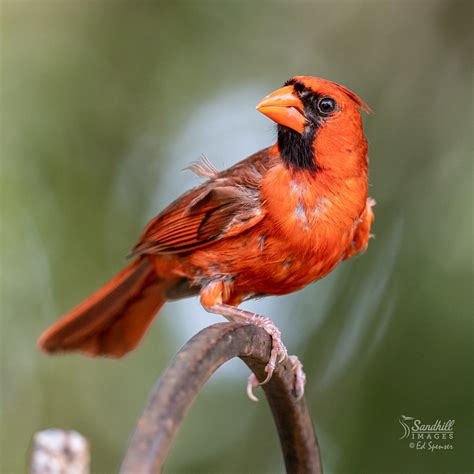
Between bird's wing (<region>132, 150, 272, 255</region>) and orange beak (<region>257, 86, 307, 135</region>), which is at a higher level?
orange beak (<region>257, 86, 307, 135</region>)

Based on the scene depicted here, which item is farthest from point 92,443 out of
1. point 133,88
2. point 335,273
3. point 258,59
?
point 258,59

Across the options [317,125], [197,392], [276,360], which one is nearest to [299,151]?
[317,125]

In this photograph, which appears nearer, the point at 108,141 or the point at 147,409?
the point at 147,409

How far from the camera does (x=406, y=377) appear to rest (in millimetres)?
3070

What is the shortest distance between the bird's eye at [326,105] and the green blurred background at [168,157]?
731 mm

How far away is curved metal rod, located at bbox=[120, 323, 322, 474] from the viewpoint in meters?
1.31

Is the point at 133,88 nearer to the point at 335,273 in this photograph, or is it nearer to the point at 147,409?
the point at 335,273

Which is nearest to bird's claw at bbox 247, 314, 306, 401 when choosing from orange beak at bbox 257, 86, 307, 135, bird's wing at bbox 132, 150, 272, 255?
bird's wing at bbox 132, 150, 272, 255

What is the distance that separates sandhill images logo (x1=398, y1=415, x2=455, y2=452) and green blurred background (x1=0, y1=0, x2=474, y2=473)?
0.47 metres

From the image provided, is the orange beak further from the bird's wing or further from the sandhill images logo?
the sandhill images logo

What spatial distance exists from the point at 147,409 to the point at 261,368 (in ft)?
3.06

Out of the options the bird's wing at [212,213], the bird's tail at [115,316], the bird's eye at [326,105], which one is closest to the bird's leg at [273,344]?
the bird's wing at [212,213]

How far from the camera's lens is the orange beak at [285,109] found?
117 inches

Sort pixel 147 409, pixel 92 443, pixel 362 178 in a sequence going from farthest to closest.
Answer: pixel 92 443 → pixel 362 178 → pixel 147 409
